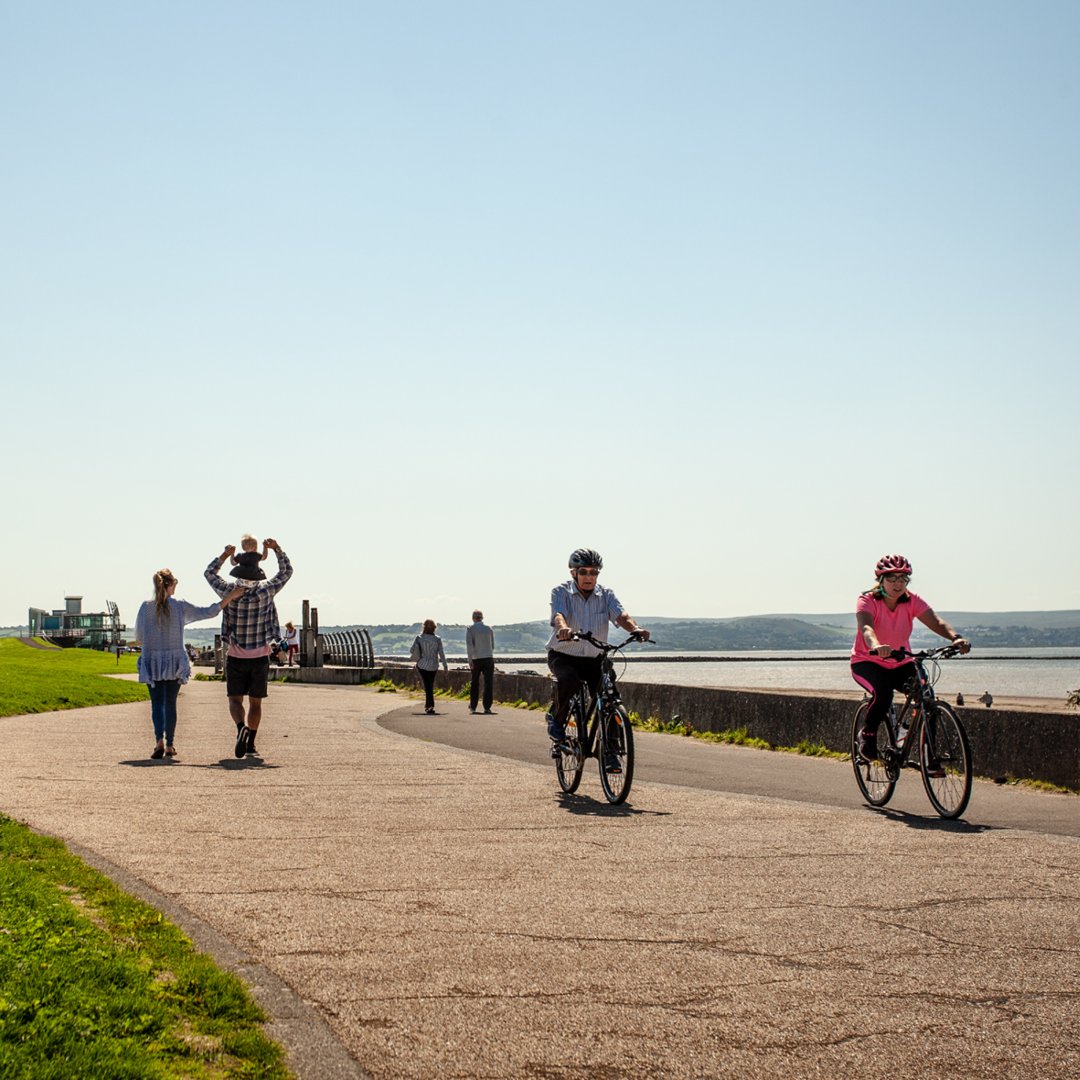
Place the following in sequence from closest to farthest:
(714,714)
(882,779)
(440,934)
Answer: (440,934) → (882,779) → (714,714)

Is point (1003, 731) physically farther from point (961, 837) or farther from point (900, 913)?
point (900, 913)

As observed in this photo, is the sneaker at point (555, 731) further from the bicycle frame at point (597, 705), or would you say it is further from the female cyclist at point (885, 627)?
the female cyclist at point (885, 627)

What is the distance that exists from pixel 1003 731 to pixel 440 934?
7.63m

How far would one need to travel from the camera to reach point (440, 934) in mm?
5477

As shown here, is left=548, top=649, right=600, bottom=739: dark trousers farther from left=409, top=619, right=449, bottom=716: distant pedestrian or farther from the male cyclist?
left=409, top=619, right=449, bottom=716: distant pedestrian

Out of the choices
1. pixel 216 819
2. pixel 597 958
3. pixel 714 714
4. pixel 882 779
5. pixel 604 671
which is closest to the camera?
pixel 597 958

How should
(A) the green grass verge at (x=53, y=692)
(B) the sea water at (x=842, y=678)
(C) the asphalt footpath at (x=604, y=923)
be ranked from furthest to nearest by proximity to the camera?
(B) the sea water at (x=842, y=678)
(A) the green grass verge at (x=53, y=692)
(C) the asphalt footpath at (x=604, y=923)

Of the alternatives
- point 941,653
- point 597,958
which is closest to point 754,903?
point 597,958

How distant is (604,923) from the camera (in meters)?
5.70

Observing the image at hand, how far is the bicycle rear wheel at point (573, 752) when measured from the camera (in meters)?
10.3

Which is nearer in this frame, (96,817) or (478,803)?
(96,817)

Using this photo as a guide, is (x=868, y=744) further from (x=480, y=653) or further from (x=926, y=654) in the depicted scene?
(x=480, y=653)

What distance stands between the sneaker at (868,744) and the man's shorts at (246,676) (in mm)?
6194

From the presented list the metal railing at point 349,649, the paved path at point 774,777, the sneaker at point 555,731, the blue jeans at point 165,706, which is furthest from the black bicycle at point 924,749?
the metal railing at point 349,649
